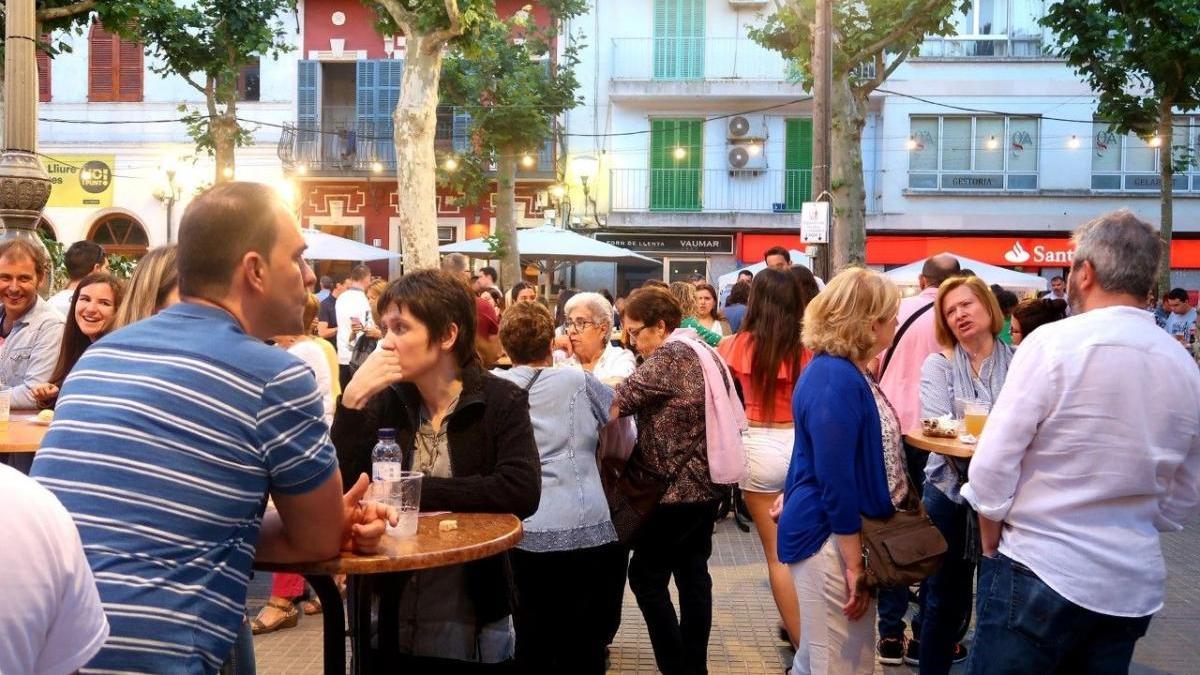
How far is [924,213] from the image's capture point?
87.7ft

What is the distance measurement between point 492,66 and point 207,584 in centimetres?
2201

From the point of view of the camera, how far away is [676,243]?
27.2 metres

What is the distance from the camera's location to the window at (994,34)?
27062 mm

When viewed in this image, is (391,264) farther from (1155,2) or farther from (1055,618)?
(1055,618)

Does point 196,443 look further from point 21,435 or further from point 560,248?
point 560,248

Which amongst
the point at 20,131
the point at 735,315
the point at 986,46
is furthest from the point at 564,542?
the point at 986,46

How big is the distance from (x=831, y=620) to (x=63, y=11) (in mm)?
8736

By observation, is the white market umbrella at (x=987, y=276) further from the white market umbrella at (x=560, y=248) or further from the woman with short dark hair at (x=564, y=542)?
the woman with short dark hair at (x=564, y=542)

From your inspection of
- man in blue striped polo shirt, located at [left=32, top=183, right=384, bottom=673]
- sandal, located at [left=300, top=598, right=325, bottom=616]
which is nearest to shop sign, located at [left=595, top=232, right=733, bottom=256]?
sandal, located at [left=300, top=598, right=325, bottom=616]

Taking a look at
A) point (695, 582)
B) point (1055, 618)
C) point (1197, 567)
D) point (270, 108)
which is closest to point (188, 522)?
point (1055, 618)

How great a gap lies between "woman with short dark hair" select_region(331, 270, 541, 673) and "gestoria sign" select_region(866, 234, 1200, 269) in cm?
2411

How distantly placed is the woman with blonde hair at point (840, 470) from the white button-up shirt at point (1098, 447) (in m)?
0.63

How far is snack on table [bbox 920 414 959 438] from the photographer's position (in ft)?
16.4

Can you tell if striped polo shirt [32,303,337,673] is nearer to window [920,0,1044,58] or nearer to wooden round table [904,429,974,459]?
wooden round table [904,429,974,459]
